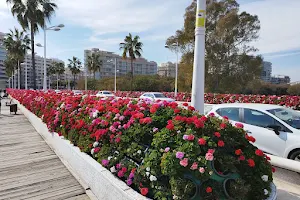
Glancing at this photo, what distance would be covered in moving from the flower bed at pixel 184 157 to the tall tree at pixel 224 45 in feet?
94.4

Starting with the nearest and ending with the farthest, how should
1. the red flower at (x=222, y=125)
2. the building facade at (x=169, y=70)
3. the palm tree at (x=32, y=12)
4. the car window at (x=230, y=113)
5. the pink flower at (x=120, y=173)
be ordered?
the red flower at (x=222, y=125) < the pink flower at (x=120, y=173) < the car window at (x=230, y=113) < the palm tree at (x=32, y=12) < the building facade at (x=169, y=70)

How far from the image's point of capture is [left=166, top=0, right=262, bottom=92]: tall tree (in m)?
29.5

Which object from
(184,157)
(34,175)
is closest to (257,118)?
(184,157)

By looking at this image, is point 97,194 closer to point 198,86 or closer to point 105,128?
point 105,128

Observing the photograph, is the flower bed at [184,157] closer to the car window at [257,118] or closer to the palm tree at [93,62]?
the car window at [257,118]

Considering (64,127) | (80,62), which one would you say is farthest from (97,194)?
(80,62)

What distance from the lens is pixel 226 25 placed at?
29594mm

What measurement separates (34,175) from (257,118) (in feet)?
17.0

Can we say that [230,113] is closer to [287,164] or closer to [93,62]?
[287,164]

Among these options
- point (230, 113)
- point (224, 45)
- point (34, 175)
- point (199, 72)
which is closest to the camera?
point (34, 175)

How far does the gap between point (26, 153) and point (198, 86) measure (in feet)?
16.3

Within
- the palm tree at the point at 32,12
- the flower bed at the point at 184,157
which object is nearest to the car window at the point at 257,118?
the flower bed at the point at 184,157

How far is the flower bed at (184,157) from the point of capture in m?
2.37

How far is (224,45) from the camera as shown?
3097 cm
